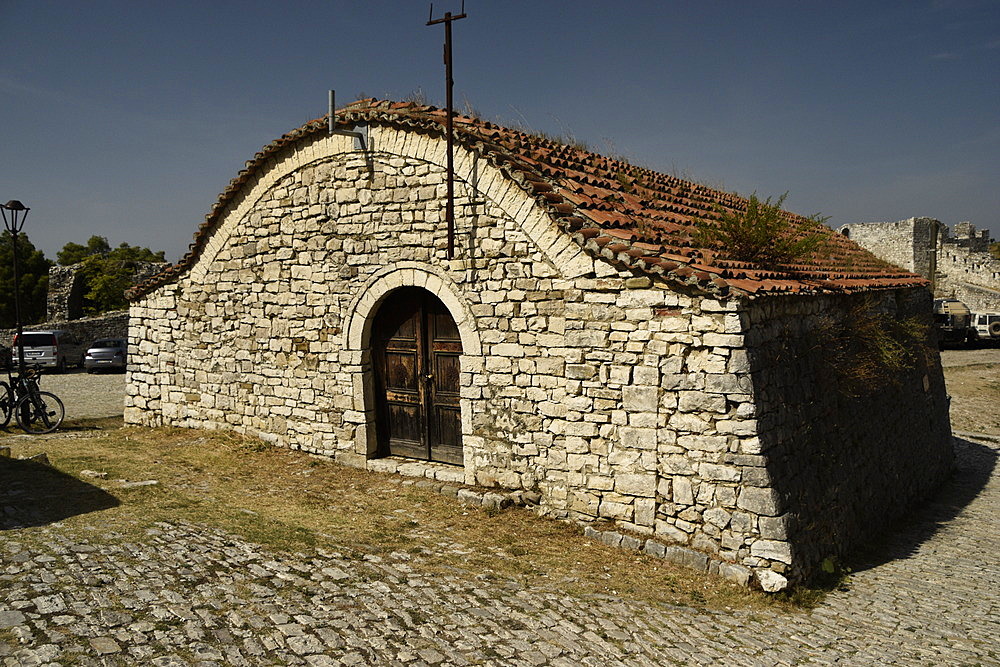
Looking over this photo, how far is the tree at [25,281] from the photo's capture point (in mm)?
34781

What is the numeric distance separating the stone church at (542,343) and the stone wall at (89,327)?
688 inches

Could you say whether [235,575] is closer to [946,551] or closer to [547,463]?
[547,463]

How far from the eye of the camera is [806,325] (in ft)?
22.1

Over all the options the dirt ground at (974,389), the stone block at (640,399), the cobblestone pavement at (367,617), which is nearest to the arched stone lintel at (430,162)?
the stone block at (640,399)

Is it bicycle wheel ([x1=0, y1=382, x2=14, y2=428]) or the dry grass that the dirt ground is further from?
bicycle wheel ([x1=0, y1=382, x2=14, y2=428])

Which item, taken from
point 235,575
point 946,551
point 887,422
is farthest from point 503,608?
point 887,422

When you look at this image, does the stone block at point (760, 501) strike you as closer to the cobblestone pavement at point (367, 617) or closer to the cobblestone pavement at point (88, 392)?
the cobblestone pavement at point (367, 617)

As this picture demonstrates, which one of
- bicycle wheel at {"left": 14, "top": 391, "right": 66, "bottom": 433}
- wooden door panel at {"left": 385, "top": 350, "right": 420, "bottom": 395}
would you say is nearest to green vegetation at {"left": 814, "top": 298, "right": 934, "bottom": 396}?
wooden door panel at {"left": 385, "top": 350, "right": 420, "bottom": 395}

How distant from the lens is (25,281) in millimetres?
35125

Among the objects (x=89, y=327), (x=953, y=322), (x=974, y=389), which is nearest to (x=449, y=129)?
(x=974, y=389)

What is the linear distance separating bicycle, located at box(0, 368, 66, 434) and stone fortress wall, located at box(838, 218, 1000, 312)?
32.6 meters

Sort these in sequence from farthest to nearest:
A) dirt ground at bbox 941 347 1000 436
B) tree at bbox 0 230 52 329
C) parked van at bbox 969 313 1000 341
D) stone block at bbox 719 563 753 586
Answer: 1. tree at bbox 0 230 52 329
2. parked van at bbox 969 313 1000 341
3. dirt ground at bbox 941 347 1000 436
4. stone block at bbox 719 563 753 586

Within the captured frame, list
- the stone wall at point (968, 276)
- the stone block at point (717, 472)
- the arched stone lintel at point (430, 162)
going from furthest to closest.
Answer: the stone wall at point (968, 276), the arched stone lintel at point (430, 162), the stone block at point (717, 472)

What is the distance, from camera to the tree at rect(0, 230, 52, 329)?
3478cm
